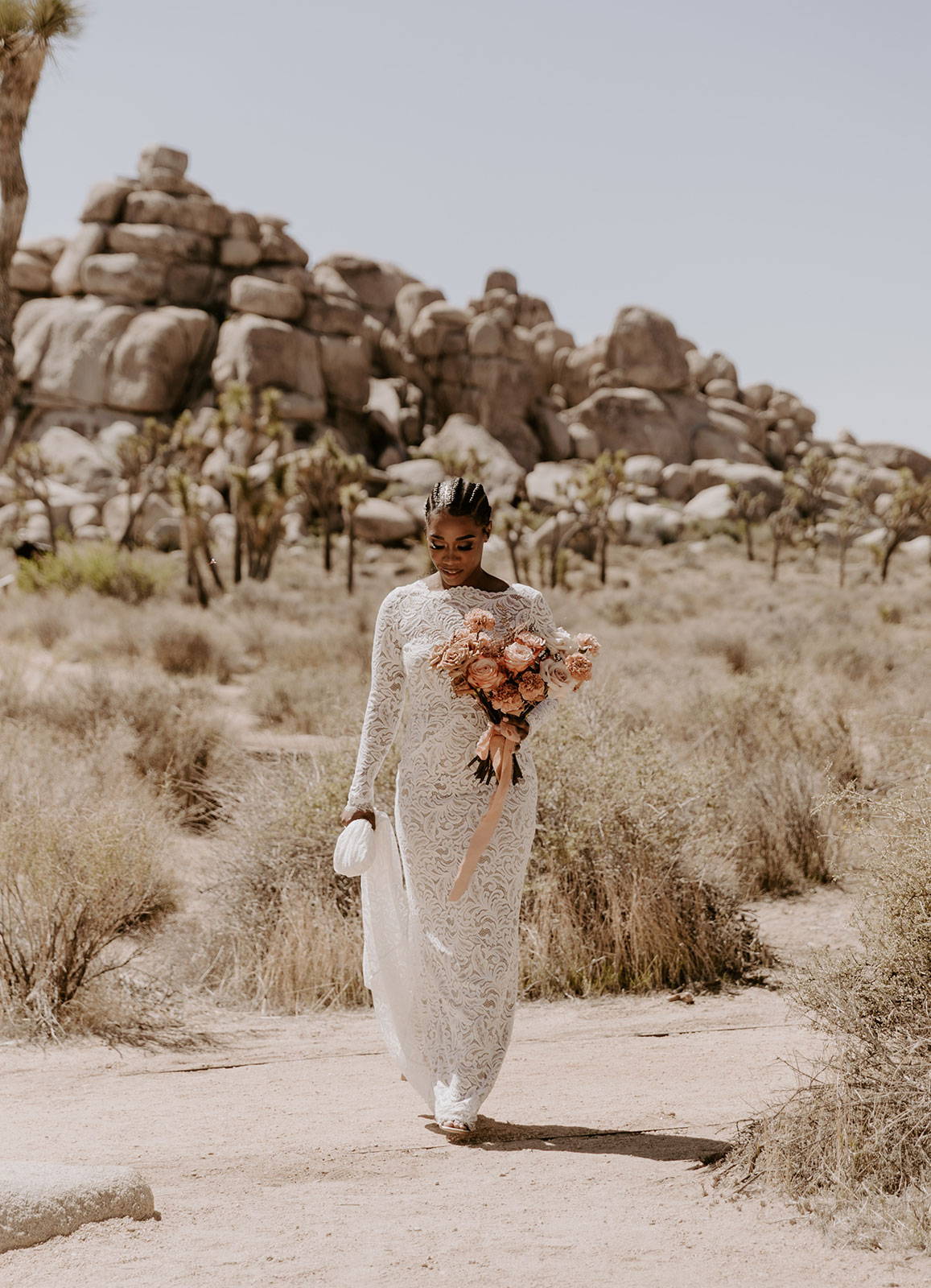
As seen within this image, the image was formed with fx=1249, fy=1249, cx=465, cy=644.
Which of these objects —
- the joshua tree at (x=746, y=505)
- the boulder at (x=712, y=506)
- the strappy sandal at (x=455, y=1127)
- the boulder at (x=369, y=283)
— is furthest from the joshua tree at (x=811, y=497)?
the strappy sandal at (x=455, y=1127)

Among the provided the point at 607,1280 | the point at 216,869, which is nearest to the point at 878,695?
the point at 216,869

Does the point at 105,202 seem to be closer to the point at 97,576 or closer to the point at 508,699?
the point at 97,576

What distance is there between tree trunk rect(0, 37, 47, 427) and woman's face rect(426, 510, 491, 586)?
806cm

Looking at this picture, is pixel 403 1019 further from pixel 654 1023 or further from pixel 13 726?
pixel 13 726

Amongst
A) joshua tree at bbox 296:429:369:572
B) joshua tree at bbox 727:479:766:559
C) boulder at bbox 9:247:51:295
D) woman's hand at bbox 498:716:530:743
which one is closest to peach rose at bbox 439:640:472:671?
woman's hand at bbox 498:716:530:743

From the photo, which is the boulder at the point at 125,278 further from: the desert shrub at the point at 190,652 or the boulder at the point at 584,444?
the desert shrub at the point at 190,652

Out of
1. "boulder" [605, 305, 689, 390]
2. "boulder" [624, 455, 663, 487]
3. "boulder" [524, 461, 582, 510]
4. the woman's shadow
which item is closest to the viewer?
the woman's shadow

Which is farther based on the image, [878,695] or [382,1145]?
[878,695]

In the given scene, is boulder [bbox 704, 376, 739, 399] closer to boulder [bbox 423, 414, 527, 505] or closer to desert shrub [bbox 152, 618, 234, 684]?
boulder [bbox 423, 414, 527, 505]

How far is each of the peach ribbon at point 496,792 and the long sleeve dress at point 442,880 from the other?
8 centimetres

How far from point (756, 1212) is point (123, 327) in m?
50.3

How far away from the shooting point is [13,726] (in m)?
9.16

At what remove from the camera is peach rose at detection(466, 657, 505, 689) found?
390 cm

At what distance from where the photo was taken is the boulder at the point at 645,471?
5578 centimetres
